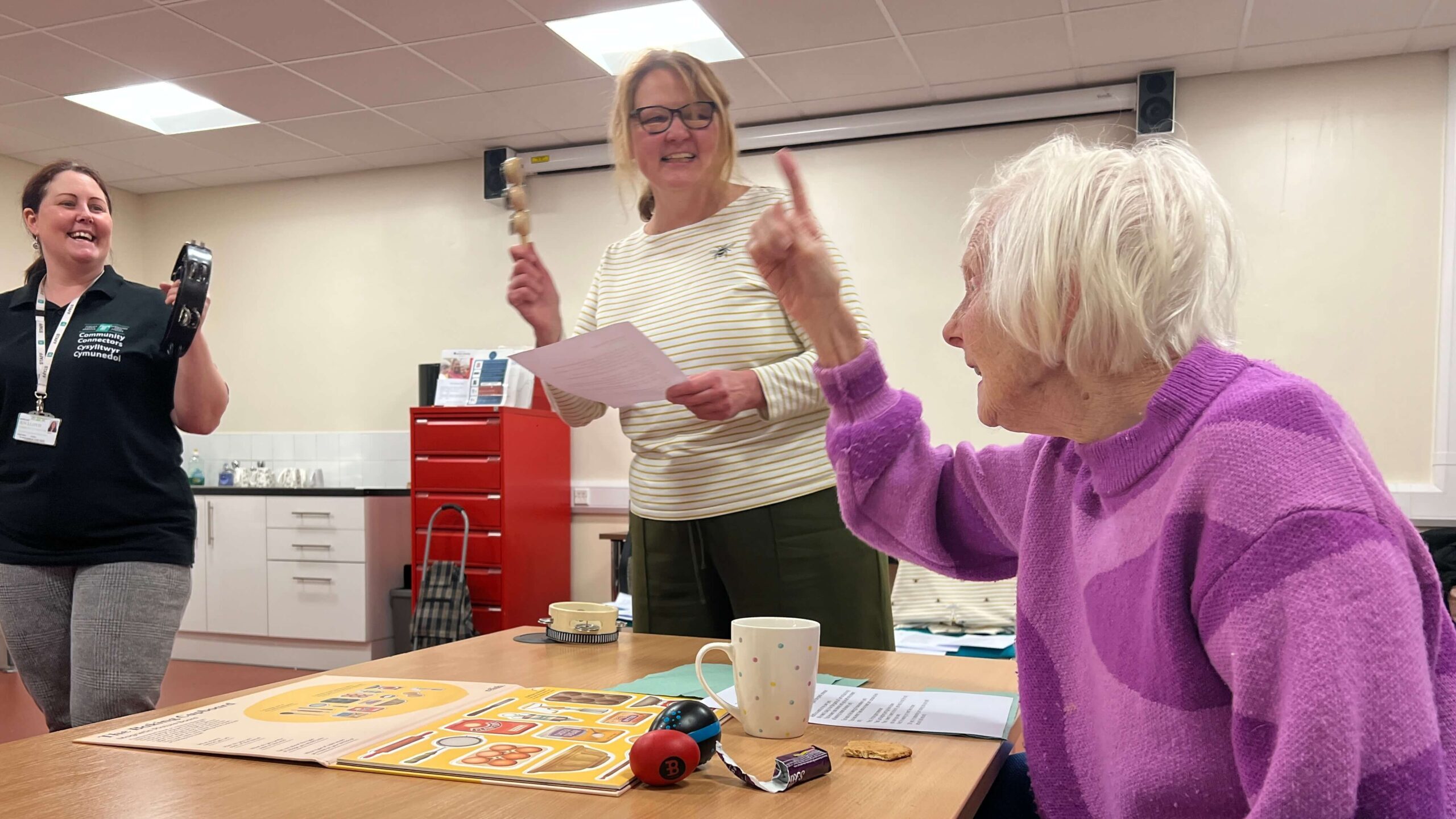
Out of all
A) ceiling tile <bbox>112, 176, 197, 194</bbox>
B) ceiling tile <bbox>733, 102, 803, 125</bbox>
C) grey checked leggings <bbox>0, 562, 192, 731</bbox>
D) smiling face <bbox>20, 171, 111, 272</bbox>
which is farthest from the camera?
ceiling tile <bbox>112, 176, 197, 194</bbox>

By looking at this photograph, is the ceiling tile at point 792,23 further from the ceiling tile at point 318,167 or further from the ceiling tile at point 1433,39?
the ceiling tile at point 318,167

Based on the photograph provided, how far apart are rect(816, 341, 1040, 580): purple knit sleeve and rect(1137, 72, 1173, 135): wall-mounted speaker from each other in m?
4.10

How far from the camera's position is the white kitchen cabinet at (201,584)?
5.67 metres

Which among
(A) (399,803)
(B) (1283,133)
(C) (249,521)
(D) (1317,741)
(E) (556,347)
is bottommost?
A: (C) (249,521)

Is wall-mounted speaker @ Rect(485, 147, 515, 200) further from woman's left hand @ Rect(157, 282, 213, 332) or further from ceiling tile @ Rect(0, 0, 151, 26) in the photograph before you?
woman's left hand @ Rect(157, 282, 213, 332)

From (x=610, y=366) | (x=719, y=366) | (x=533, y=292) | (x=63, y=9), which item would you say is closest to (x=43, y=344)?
(x=533, y=292)

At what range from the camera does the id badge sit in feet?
7.02

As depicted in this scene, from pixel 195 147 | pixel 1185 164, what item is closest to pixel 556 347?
pixel 1185 164

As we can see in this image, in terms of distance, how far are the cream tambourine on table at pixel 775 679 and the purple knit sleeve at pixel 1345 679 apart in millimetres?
418

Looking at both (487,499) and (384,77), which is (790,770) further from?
(384,77)

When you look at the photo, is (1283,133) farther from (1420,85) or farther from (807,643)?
(807,643)

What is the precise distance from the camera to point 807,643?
38.1 inches

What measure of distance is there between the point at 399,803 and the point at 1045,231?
2.14 feet

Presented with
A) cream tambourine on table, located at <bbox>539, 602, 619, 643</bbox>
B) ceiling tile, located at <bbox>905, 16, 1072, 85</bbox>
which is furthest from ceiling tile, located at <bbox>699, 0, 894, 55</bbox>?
cream tambourine on table, located at <bbox>539, 602, 619, 643</bbox>
